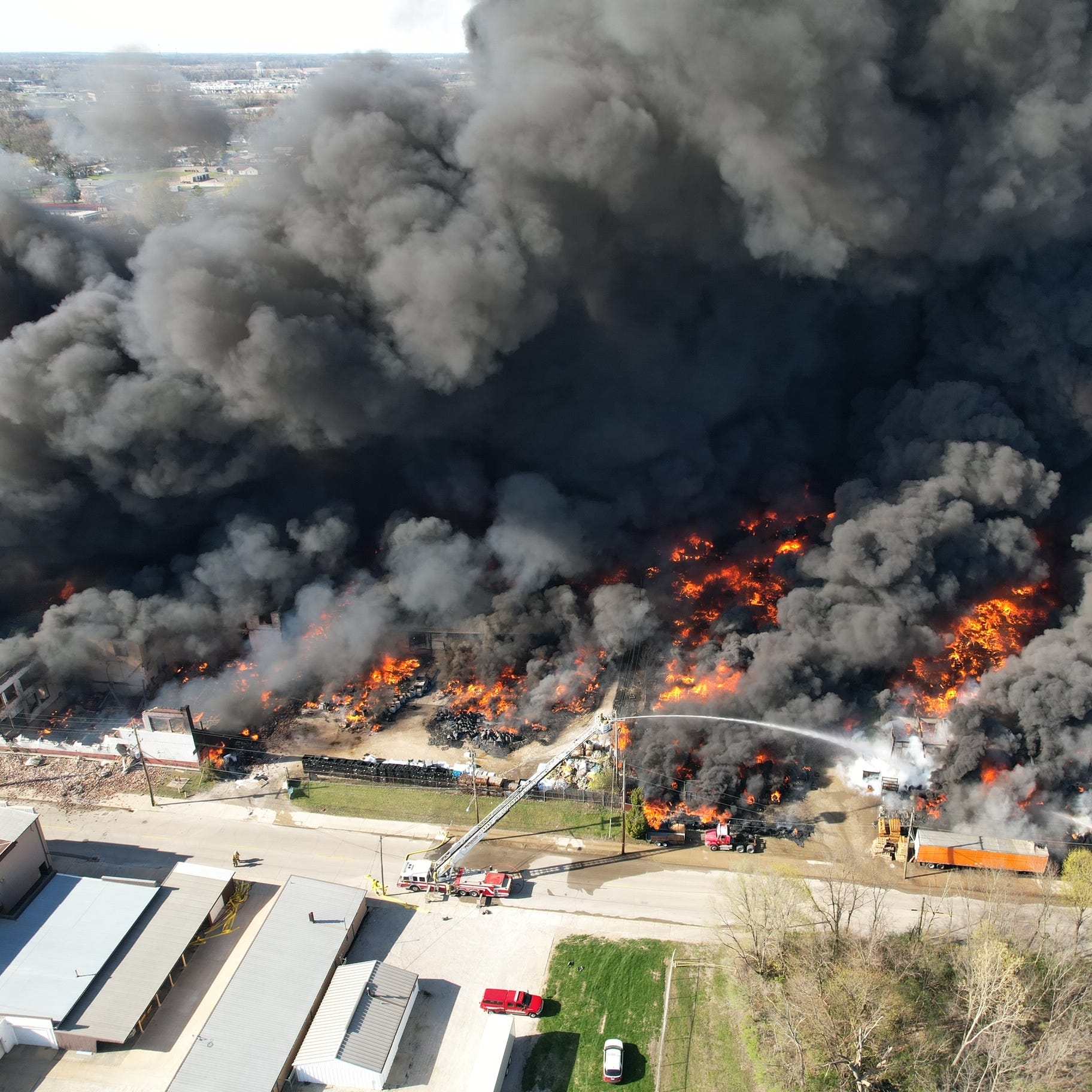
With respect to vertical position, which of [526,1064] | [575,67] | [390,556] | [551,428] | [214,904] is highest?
[575,67]

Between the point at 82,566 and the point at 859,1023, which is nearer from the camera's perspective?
the point at 859,1023

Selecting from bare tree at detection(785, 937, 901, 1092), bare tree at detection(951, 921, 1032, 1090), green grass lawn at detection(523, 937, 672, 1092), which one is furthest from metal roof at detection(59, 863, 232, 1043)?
bare tree at detection(951, 921, 1032, 1090)

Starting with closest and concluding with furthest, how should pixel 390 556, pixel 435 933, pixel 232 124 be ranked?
pixel 435 933 < pixel 390 556 < pixel 232 124

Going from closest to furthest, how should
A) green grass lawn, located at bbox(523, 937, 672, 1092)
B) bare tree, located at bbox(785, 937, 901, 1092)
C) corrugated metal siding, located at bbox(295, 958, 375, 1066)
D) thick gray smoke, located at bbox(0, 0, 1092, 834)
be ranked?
1. bare tree, located at bbox(785, 937, 901, 1092)
2. corrugated metal siding, located at bbox(295, 958, 375, 1066)
3. green grass lawn, located at bbox(523, 937, 672, 1092)
4. thick gray smoke, located at bbox(0, 0, 1092, 834)

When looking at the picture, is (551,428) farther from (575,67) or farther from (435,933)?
(435,933)

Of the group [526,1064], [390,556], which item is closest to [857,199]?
[390,556]

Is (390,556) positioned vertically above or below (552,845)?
above

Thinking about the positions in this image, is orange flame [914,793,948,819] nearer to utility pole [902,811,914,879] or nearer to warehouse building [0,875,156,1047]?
utility pole [902,811,914,879]

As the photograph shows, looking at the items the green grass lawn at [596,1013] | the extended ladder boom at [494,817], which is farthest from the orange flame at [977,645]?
the green grass lawn at [596,1013]
